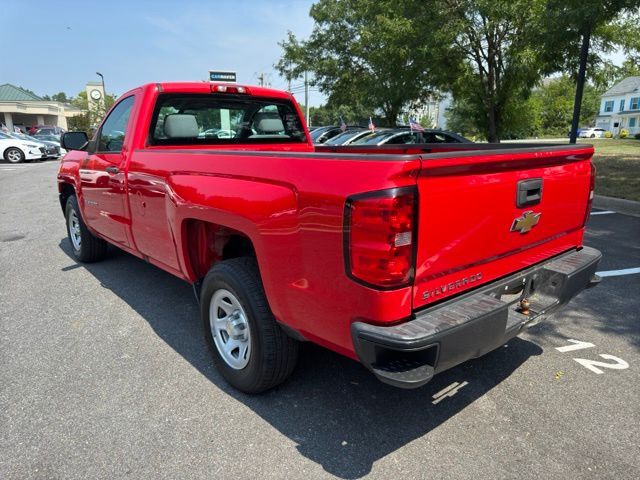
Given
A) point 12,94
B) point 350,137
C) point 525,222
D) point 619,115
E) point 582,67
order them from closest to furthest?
point 525,222, point 582,67, point 350,137, point 12,94, point 619,115

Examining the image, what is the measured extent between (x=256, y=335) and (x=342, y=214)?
3.45 ft

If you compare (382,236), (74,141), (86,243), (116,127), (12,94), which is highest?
(12,94)

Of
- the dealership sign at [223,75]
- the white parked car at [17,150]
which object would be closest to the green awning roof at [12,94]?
the white parked car at [17,150]

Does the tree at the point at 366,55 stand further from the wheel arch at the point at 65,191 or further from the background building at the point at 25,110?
the background building at the point at 25,110

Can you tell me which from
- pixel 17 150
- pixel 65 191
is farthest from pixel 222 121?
pixel 17 150

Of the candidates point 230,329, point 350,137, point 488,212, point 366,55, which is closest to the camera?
point 488,212

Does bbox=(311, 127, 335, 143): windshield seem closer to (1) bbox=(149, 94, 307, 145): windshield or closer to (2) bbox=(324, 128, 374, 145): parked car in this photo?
(2) bbox=(324, 128, 374, 145): parked car

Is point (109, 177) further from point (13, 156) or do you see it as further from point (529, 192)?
point (13, 156)

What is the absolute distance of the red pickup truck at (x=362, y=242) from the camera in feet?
6.50

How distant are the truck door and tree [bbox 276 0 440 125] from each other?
12.2 metres

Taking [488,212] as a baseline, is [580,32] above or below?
above

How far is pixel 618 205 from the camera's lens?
29.5 feet

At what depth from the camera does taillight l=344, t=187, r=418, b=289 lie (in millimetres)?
1914

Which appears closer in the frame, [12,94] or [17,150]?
[17,150]
